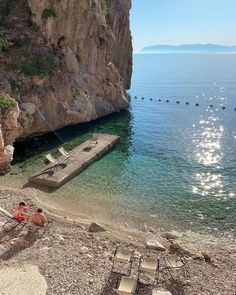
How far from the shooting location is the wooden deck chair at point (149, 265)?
17438 mm

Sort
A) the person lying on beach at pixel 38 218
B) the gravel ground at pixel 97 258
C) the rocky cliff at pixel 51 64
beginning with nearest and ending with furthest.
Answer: the gravel ground at pixel 97 258
the person lying on beach at pixel 38 218
the rocky cliff at pixel 51 64

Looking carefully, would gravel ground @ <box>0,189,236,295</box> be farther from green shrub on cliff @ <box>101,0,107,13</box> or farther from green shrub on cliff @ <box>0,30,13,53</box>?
green shrub on cliff @ <box>101,0,107,13</box>

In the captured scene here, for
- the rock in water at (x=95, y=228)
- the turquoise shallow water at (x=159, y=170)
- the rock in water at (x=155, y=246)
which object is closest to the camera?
the rock in water at (x=155, y=246)

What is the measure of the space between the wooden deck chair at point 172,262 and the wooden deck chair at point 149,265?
0.50 metres

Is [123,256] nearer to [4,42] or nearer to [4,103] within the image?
[4,103]

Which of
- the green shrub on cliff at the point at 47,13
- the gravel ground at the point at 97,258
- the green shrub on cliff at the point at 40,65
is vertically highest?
the green shrub on cliff at the point at 47,13

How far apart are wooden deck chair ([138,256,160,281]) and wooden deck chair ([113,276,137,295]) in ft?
4.70

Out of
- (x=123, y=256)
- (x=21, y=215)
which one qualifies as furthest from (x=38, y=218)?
(x=123, y=256)

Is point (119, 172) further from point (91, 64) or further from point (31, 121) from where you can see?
point (91, 64)

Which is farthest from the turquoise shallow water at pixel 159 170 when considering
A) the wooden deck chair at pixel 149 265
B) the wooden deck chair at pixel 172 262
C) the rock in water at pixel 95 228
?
A: the wooden deck chair at pixel 149 265

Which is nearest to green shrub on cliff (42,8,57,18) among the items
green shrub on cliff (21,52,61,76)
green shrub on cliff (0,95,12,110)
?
green shrub on cliff (21,52,61,76)

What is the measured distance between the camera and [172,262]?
1852cm

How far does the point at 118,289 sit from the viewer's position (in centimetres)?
1554

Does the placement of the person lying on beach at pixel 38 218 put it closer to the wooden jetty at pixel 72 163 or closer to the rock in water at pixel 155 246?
the rock in water at pixel 155 246
